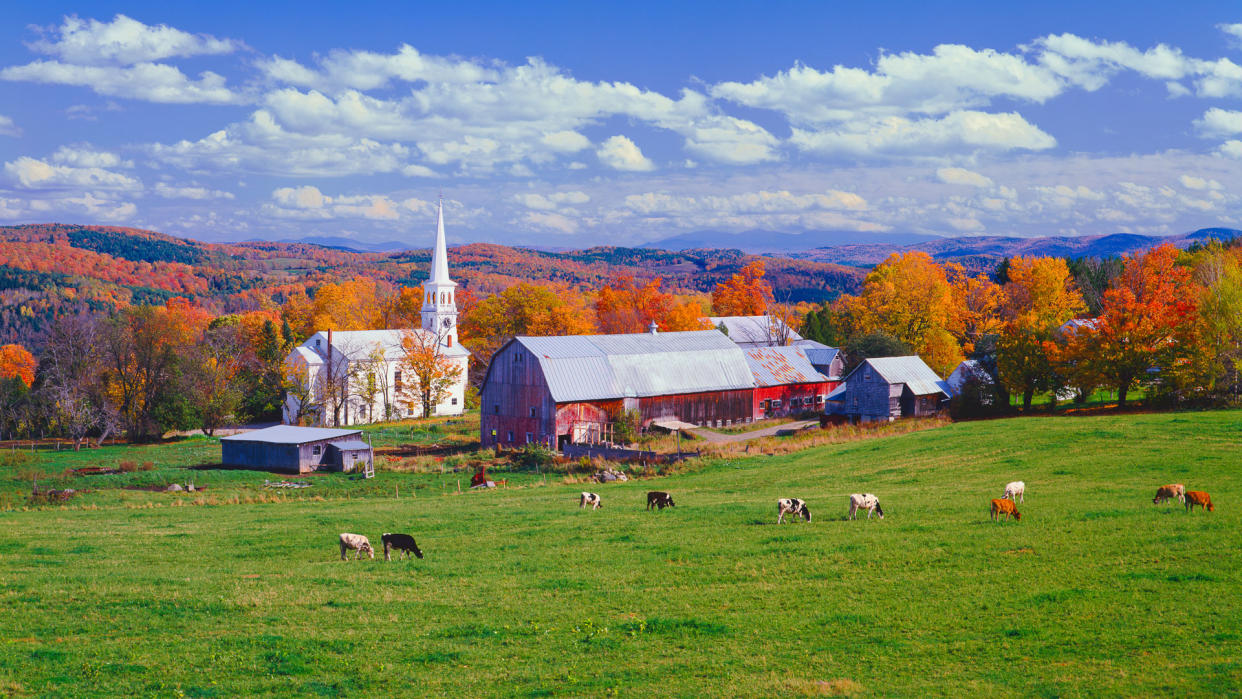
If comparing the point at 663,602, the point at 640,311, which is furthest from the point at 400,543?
the point at 640,311

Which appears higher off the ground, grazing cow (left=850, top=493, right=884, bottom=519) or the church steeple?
the church steeple

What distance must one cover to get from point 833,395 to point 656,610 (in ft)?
170

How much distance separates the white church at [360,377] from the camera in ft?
255

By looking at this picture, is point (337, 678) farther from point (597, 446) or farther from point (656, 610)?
point (597, 446)

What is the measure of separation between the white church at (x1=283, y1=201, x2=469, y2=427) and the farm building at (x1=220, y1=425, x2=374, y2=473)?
24.0 meters

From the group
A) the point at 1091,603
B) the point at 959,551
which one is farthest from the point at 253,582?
Answer: the point at 1091,603

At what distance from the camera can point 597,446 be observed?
53.8 metres

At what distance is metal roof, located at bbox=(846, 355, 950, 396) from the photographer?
6206 centimetres

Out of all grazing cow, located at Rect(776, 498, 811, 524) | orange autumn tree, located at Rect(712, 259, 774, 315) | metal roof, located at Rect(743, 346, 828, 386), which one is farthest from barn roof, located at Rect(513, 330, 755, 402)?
orange autumn tree, located at Rect(712, 259, 774, 315)

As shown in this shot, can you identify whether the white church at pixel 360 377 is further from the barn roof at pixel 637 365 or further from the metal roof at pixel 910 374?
the metal roof at pixel 910 374

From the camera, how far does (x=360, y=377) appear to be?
8069cm

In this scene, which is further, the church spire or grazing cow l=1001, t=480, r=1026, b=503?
the church spire

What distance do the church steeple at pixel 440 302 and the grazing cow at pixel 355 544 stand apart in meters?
64.7

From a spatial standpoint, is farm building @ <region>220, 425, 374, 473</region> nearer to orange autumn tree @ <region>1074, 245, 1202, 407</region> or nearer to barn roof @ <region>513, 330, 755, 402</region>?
barn roof @ <region>513, 330, 755, 402</region>
